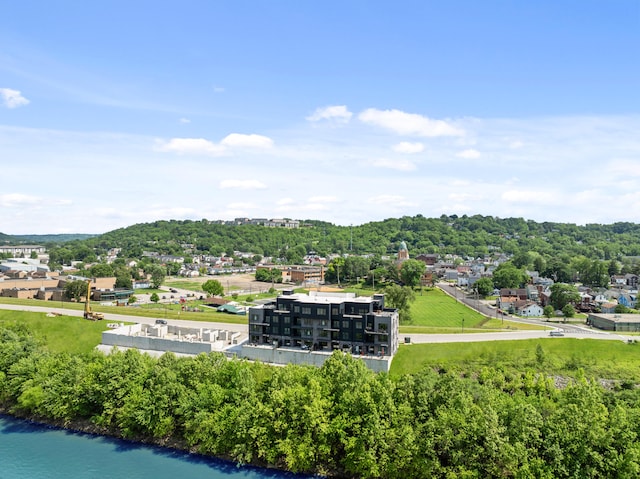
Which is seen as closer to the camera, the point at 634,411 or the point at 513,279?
the point at 634,411

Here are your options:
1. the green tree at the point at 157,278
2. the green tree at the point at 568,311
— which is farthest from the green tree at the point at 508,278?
the green tree at the point at 157,278

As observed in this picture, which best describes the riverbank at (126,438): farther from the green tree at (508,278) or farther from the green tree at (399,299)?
the green tree at (508,278)

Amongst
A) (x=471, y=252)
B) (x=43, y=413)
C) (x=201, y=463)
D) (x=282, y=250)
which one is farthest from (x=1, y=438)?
(x=471, y=252)

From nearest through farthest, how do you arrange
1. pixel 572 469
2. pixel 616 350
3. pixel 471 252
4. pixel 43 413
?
1. pixel 572 469
2. pixel 43 413
3. pixel 616 350
4. pixel 471 252

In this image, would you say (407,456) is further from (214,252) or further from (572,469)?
(214,252)

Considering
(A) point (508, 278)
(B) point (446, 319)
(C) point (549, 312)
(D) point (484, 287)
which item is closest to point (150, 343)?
(B) point (446, 319)

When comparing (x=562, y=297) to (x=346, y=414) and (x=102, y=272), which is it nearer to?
(x=346, y=414)

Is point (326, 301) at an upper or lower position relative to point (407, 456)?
upper

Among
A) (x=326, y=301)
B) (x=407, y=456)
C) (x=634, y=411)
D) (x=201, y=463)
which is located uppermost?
(x=326, y=301)
